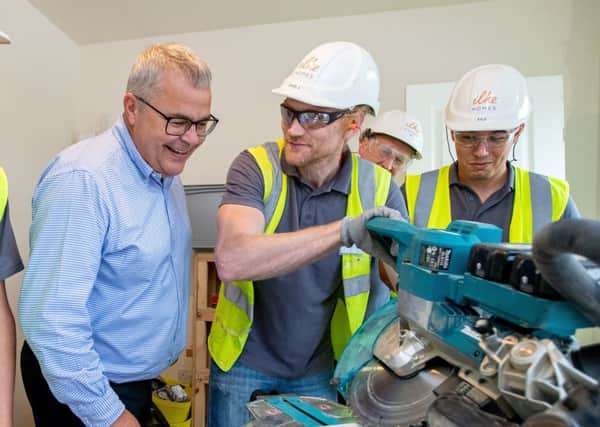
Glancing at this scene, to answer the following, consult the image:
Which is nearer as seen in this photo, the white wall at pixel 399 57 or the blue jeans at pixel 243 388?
the blue jeans at pixel 243 388

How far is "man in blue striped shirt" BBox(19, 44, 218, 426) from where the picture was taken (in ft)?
3.03

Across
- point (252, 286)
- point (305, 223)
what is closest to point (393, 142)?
point (305, 223)

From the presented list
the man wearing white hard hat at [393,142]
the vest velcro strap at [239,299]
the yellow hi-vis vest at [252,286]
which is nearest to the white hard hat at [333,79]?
the yellow hi-vis vest at [252,286]

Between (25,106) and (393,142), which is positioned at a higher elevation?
(25,106)

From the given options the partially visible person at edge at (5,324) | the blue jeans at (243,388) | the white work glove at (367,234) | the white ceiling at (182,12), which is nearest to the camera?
the white work glove at (367,234)

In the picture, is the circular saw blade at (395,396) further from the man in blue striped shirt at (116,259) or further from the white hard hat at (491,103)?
the white hard hat at (491,103)

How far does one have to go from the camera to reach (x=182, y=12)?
Result: 2.65 metres

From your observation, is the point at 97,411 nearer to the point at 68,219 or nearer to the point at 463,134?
the point at 68,219

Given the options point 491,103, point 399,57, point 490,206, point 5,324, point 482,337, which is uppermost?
point 399,57

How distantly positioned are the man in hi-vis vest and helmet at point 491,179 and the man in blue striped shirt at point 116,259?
2.33 feet

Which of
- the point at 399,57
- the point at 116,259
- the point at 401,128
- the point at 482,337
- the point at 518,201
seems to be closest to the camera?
the point at 482,337

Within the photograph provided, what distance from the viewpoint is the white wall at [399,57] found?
7.79ft

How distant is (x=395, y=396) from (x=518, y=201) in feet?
2.74

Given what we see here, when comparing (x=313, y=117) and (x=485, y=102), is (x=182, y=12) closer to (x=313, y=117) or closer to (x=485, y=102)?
(x=313, y=117)
